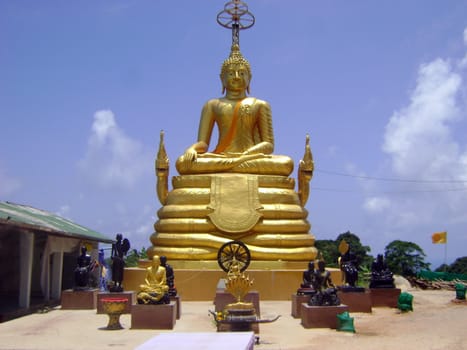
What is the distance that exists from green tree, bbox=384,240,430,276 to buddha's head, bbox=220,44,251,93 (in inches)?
630

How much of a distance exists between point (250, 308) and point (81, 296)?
5.72m

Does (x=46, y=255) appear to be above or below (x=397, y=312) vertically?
Result: above

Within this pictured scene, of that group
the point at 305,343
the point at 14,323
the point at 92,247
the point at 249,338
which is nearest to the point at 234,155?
the point at 92,247

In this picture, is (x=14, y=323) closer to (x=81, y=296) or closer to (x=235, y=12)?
(x=81, y=296)

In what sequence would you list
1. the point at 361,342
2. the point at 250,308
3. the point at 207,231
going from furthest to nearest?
the point at 207,231 < the point at 250,308 < the point at 361,342

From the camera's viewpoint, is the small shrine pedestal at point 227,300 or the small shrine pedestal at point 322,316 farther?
the small shrine pedestal at point 227,300

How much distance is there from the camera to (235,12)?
23438 mm

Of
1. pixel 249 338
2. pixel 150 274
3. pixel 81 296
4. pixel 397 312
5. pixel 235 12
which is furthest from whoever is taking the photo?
pixel 235 12

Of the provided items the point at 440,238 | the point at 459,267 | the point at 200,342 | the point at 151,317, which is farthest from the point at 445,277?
the point at 200,342

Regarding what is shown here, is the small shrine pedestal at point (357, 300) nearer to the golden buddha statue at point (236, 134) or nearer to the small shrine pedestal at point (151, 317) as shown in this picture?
the small shrine pedestal at point (151, 317)

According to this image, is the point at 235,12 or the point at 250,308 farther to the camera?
the point at 235,12

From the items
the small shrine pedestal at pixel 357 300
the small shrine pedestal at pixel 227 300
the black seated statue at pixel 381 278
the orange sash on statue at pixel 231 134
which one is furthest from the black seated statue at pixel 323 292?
the orange sash on statue at pixel 231 134

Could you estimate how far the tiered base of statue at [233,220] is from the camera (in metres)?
16.6

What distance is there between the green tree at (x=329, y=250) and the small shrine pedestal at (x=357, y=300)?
2088cm
